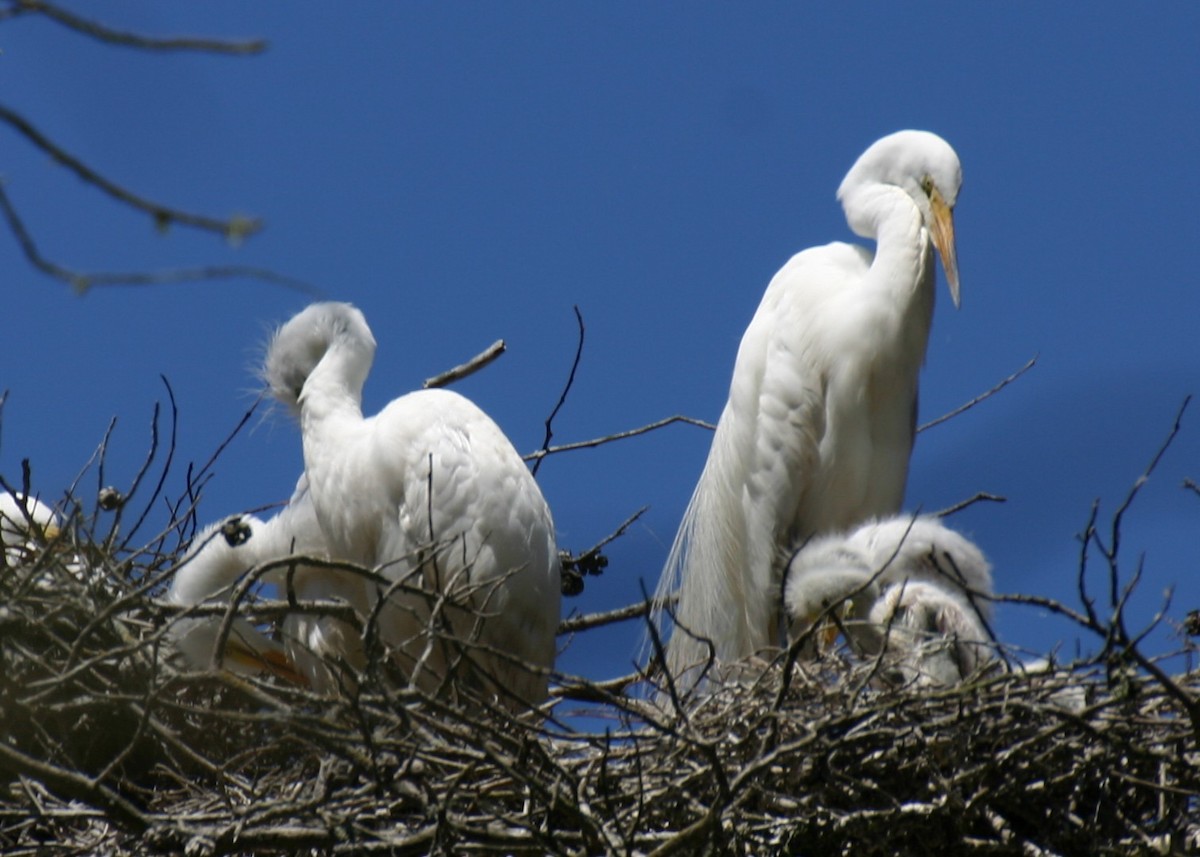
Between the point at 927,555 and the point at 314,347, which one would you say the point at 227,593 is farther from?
the point at 927,555

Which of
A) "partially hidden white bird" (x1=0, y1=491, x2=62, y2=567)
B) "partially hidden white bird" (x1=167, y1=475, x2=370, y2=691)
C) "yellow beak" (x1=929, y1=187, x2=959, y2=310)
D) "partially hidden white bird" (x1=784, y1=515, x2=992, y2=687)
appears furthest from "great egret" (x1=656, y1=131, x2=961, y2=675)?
"partially hidden white bird" (x1=0, y1=491, x2=62, y2=567)

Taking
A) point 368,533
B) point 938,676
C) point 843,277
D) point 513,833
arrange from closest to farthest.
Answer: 1. point 513,833
2. point 938,676
3. point 368,533
4. point 843,277

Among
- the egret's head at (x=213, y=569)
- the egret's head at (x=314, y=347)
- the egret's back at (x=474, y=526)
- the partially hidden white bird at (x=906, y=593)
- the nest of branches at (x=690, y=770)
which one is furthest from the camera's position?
the egret's head at (x=314, y=347)

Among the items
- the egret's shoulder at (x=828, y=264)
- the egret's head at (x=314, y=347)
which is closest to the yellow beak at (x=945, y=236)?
the egret's shoulder at (x=828, y=264)

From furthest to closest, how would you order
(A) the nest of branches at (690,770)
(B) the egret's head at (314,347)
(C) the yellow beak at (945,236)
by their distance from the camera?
(B) the egret's head at (314,347), (C) the yellow beak at (945,236), (A) the nest of branches at (690,770)

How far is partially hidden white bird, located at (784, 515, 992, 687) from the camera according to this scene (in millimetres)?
3756

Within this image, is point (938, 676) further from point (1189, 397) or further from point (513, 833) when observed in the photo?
point (513, 833)

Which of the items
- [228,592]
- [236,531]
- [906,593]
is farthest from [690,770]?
[228,592]

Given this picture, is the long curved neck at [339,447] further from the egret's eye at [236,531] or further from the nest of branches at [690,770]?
the nest of branches at [690,770]

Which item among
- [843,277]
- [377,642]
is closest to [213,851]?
[377,642]

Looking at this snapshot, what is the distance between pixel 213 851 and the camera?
10.1ft

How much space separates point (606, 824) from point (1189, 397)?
153 cm

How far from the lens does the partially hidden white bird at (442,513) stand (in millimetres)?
4652

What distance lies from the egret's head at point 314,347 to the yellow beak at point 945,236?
1.90 meters
